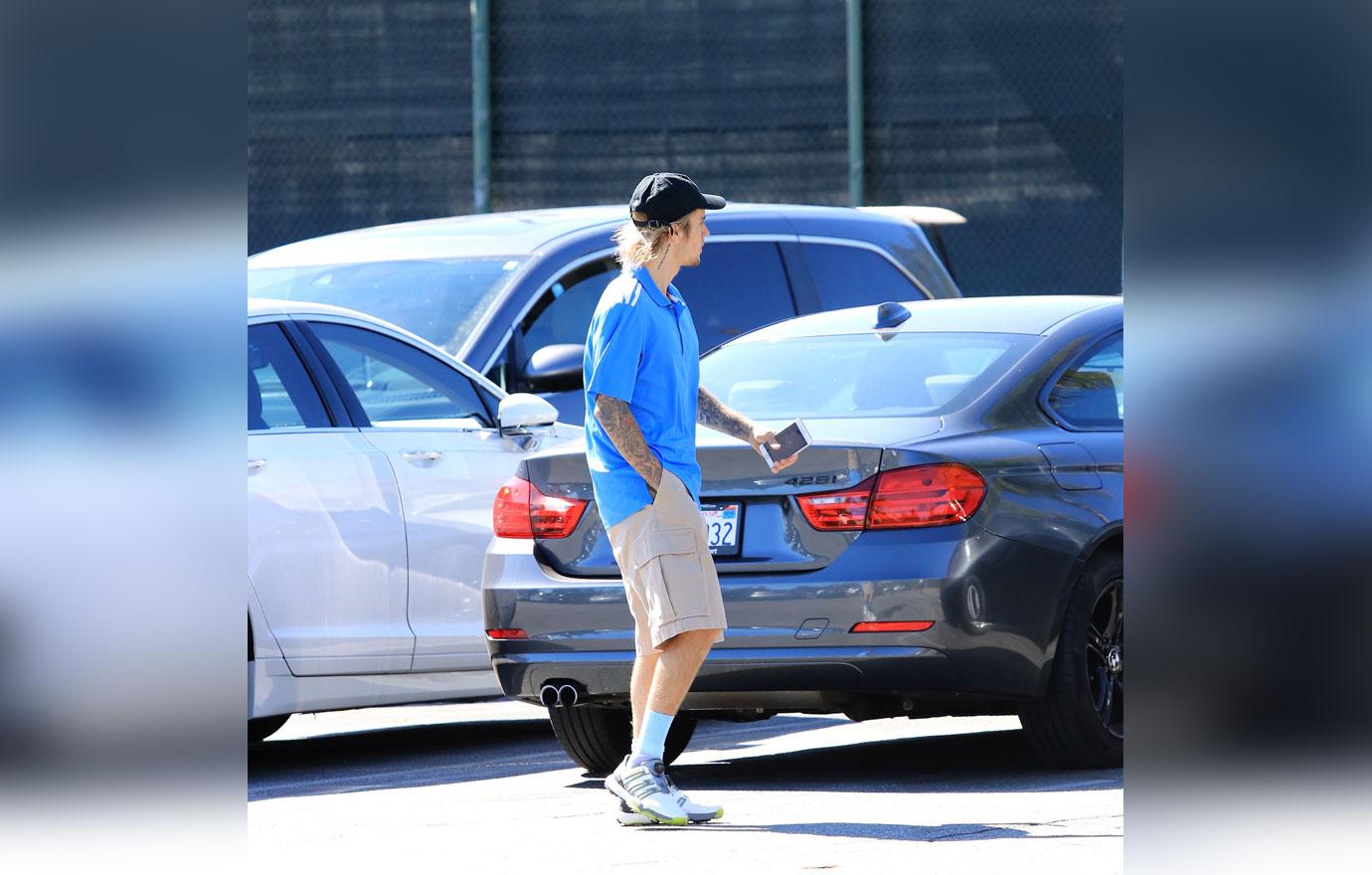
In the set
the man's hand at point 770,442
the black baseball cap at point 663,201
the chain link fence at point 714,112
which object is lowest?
the man's hand at point 770,442

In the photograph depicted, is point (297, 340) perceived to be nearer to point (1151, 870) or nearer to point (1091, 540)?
point (1091, 540)

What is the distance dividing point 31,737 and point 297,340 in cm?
541

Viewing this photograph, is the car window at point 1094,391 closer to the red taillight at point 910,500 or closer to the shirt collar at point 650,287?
the red taillight at point 910,500

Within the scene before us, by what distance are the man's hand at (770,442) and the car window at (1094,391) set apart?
122 cm

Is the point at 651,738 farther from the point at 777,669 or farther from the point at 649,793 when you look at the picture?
the point at 777,669

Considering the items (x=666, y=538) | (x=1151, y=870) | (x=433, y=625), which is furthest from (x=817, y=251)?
(x=1151, y=870)

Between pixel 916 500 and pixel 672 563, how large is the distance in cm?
79

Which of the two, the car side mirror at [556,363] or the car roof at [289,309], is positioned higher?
the car roof at [289,309]

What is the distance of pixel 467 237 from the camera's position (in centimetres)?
1044

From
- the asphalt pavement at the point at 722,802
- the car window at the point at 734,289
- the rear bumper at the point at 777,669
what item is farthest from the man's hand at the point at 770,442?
the car window at the point at 734,289

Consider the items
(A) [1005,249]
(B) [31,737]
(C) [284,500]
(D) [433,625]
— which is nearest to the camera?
(B) [31,737]

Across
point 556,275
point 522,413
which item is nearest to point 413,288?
point 556,275

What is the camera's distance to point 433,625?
26.4 feet

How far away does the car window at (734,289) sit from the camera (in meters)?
10.6
